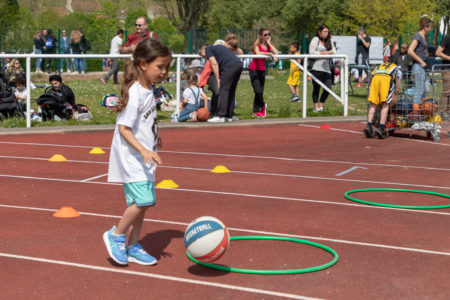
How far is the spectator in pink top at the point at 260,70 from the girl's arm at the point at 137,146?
11.5 metres

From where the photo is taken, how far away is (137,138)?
210 inches

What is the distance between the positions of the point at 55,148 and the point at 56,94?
10.9 feet

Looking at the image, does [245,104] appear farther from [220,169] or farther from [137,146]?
[137,146]

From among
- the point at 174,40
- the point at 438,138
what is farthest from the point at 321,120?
the point at 174,40

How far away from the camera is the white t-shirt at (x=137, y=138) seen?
17.3ft

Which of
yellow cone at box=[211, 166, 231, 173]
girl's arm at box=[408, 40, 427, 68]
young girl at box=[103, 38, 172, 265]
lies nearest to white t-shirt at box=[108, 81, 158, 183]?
young girl at box=[103, 38, 172, 265]

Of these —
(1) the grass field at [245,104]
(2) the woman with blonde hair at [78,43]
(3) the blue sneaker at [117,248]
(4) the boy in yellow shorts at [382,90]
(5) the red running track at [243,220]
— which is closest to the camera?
(5) the red running track at [243,220]

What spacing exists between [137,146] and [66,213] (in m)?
2.20

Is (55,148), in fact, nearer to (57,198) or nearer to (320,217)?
(57,198)

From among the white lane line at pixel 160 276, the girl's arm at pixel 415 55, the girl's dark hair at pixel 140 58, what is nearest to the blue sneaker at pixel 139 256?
the white lane line at pixel 160 276

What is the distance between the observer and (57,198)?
8.04 m

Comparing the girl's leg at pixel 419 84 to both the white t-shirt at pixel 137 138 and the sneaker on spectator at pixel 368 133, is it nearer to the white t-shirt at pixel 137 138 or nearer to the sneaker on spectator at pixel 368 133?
the sneaker on spectator at pixel 368 133

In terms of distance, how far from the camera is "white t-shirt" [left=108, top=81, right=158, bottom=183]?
208 inches

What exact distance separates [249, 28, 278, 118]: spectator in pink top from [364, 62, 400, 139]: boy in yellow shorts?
3.69 metres
